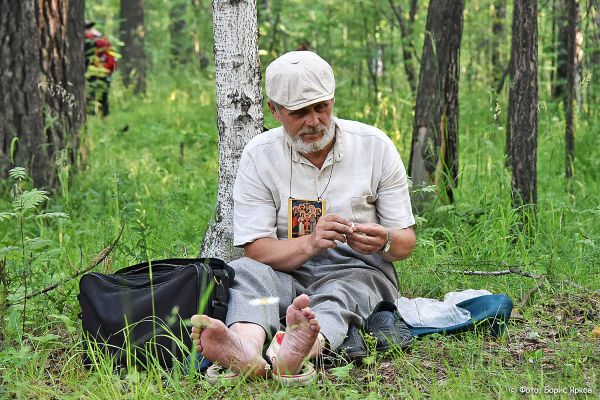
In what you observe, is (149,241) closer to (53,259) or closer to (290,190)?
(53,259)

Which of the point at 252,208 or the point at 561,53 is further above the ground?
the point at 561,53

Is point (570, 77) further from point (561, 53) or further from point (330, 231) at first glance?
point (561, 53)

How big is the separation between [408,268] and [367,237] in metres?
1.26

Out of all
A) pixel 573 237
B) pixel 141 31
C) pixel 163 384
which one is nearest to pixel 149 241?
pixel 163 384

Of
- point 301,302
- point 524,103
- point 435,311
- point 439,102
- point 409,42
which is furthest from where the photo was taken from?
point 409,42

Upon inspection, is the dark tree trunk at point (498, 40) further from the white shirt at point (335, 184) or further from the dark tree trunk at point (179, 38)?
the white shirt at point (335, 184)

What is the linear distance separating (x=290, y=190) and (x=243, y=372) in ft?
3.21

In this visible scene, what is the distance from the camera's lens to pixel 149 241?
18.3 ft

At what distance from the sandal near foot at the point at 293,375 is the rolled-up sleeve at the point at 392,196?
845mm

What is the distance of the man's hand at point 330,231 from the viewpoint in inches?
150

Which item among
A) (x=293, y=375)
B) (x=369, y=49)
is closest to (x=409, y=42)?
(x=369, y=49)

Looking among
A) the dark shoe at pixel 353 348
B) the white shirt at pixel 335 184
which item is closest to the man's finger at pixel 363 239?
the white shirt at pixel 335 184

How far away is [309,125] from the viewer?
393 cm

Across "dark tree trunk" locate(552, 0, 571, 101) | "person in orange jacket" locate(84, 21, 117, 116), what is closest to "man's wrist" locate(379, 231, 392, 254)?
"dark tree trunk" locate(552, 0, 571, 101)
